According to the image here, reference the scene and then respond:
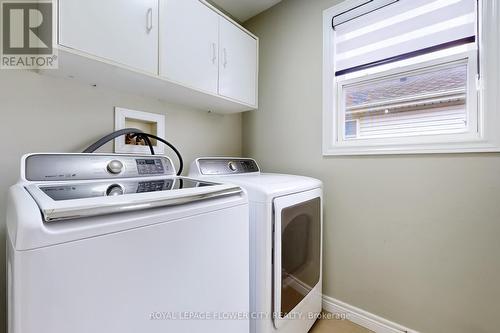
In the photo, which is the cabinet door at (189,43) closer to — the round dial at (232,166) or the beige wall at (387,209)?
the round dial at (232,166)

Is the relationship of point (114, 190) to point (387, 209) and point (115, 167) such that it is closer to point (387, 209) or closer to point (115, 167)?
point (115, 167)

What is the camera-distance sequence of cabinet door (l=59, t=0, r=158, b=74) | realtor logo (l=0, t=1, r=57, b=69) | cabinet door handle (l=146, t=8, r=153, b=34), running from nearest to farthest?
cabinet door (l=59, t=0, r=158, b=74)
realtor logo (l=0, t=1, r=57, b=69)
cabinet door handle (l=146, t=8, r=153, b=34)

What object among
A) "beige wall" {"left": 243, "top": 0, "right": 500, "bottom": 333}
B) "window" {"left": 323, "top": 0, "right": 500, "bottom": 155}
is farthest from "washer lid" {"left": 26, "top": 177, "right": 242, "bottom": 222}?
"window" {"left": 323, "top": 0, "right": 500, "bottom": 155}

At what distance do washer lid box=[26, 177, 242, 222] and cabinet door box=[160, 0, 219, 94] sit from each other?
689 millimetres

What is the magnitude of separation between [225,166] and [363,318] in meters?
1.41

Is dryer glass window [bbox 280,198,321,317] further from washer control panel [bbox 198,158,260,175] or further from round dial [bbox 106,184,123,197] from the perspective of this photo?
round dial [bbox 106,184,123,197]

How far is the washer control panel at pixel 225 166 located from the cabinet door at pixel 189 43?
1.61 ft

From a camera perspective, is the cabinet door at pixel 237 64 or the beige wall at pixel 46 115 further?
the cabinet door at pixel 237 64

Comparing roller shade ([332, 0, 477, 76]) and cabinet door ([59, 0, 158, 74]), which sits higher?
roller shade ([332, 0, 477, 76])

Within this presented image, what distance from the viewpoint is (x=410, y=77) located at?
4.83 ft

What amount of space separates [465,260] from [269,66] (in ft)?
6.29

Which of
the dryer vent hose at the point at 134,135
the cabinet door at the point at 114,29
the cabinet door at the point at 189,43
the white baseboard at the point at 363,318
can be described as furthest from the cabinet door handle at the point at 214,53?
the white baseboard at the point at 363,318

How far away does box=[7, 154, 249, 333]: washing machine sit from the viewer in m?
0.48

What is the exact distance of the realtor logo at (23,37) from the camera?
1.04 meters
